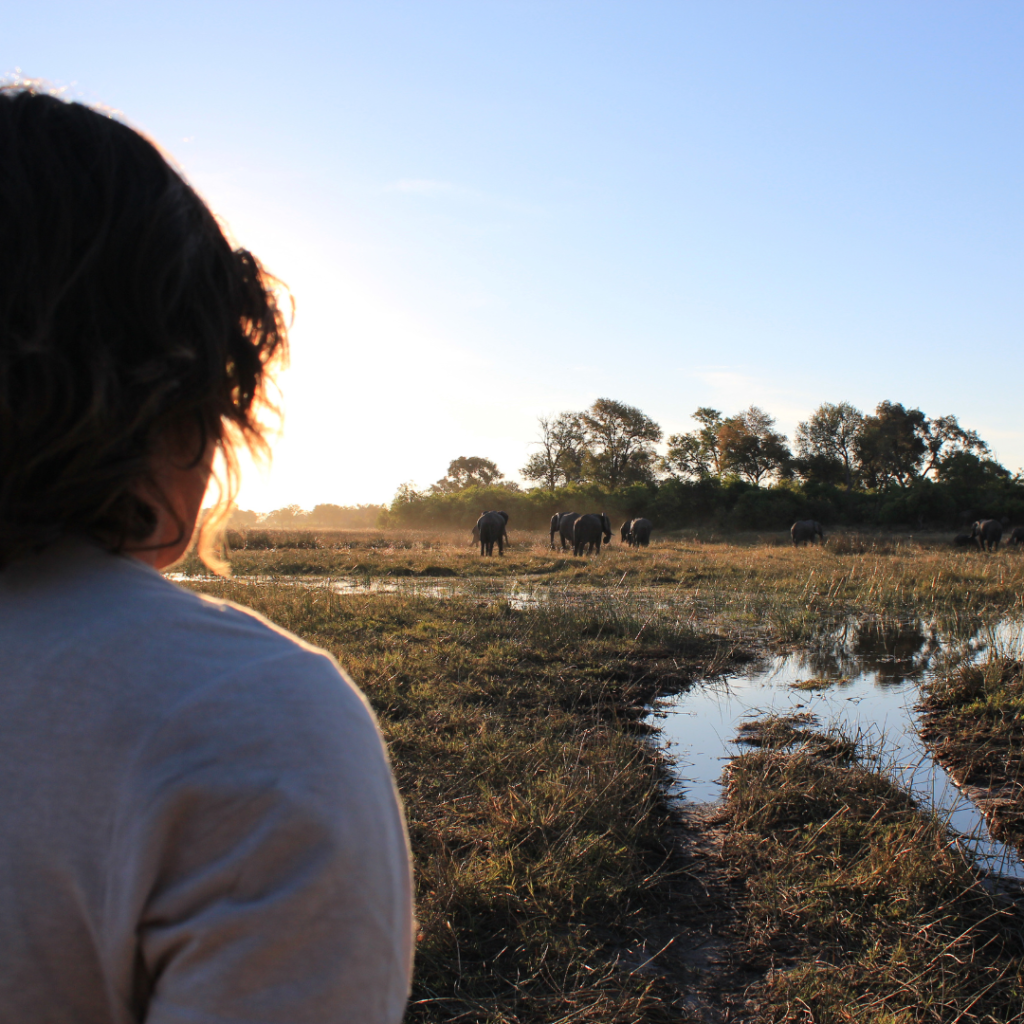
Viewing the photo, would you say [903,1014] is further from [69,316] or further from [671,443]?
[671,443]

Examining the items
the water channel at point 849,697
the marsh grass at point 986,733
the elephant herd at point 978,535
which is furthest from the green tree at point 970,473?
the marsh grass at point 986,733

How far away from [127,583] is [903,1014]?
2.89m

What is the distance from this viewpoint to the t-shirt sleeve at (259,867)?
1.83ft

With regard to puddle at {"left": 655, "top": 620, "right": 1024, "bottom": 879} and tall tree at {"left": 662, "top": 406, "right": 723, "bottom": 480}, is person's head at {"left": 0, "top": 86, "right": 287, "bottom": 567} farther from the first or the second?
tall tree at {"left": 662, "top": 406, "right": 723, "bottom": 480}

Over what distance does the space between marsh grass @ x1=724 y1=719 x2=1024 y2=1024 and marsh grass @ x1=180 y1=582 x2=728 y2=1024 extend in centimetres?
40

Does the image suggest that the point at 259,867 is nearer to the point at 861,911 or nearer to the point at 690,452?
the point at 861,911

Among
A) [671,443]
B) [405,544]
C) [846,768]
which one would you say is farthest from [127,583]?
[671,443]

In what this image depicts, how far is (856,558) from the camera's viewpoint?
18.5 metres

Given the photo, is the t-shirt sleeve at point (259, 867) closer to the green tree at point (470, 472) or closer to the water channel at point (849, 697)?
the water channel at point (849, 697)

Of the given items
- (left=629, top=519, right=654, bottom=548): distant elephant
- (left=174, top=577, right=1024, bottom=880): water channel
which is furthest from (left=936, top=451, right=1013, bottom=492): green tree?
(left=174, top=577, right=1024, bottom=880): water channel

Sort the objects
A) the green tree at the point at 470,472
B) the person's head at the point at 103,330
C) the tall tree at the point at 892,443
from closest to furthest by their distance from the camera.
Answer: the person's head at the point at 103,330 → the tall tree at the point at 892,443 → the green tree at the point at 470,472

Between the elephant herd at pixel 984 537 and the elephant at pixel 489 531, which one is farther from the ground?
the elephant herd at pixel 984 537

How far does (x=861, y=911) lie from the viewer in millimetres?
3121

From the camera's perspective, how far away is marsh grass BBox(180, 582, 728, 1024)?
2723 millimetres
